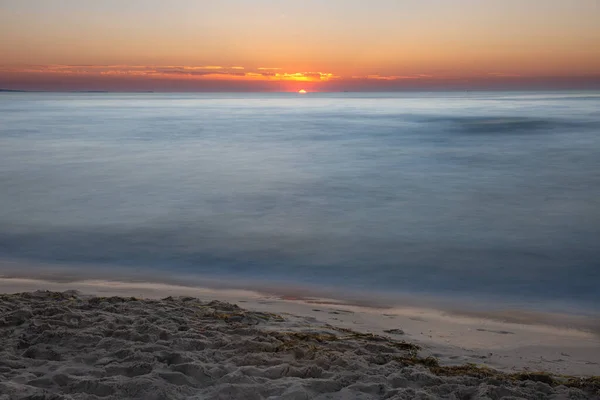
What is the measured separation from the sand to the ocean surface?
1.72 metres

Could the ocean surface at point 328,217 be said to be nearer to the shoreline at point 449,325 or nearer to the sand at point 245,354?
the shoreline at point 449,325

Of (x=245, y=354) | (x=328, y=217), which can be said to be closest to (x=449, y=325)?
(x=245, y=354)

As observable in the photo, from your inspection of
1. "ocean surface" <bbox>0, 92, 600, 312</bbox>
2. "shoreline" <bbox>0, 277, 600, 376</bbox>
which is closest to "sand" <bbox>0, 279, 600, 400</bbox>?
"shoreline" <bbox>0, 277, 600, 376</bbox>

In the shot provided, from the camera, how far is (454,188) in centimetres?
1544

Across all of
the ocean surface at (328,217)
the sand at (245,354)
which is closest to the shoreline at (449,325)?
the sand at (245,354)

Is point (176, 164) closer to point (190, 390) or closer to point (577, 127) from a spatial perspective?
point (190, 390)

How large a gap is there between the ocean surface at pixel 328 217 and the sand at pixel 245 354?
67.5 inches

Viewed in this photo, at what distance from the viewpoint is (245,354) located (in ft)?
14.9

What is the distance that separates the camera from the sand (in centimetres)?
393

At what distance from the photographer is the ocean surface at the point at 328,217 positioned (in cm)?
806

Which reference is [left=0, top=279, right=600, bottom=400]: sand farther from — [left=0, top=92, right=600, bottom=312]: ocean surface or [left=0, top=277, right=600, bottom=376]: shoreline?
[left=0, top=92, right=600, bottom=312]: ocean surface

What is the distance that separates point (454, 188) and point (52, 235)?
→ 10.3 m

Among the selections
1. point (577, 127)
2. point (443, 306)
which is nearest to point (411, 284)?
point (443, 306)

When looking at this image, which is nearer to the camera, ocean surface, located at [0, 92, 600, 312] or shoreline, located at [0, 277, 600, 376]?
shoreline, located at [0, 277, 600, 376]
